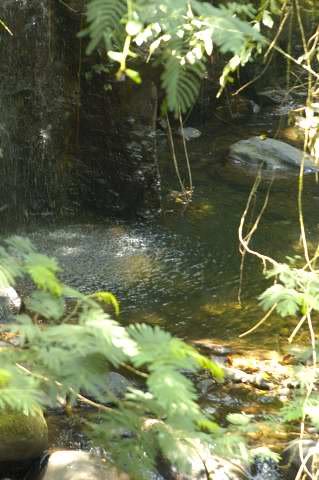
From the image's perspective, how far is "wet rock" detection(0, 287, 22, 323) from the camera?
5242mm

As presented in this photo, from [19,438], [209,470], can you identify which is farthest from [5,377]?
[209,470]

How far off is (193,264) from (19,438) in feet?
11.6

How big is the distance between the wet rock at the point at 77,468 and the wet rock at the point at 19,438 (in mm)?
108

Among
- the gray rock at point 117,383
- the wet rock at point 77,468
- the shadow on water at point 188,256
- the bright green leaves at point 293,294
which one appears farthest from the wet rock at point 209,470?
the shadow on water at point 188,256

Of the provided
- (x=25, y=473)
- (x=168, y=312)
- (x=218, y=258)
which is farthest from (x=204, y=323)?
(x=25, y=473)

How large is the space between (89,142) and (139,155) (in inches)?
21.6

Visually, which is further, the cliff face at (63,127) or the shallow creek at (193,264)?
the cliff face at (63,127)

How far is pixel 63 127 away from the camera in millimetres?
7586

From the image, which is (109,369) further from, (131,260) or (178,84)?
(131,260)

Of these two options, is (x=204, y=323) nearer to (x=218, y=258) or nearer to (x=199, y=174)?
(x=218, y=258)

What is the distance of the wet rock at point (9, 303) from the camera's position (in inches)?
206

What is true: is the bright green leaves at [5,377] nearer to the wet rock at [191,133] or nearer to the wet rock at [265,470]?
the wet rock at [265,470]

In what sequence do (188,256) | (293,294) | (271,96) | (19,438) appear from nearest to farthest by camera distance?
(293,294), (19,438), (188,256), (271,96)

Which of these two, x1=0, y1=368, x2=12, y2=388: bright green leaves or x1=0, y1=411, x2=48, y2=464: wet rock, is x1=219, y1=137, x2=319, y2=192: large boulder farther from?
x1=0, y1=368, x2=12, y2=388: bright green leaves
